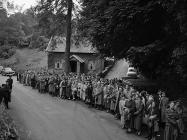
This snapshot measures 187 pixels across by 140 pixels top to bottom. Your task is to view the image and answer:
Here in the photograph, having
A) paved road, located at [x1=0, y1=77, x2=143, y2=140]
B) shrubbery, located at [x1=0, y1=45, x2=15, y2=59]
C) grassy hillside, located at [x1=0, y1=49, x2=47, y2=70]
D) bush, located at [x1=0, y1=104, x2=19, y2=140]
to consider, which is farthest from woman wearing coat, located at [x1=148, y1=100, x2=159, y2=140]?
shrubbery, located at [x1=0, y1=45, x2=15, y2=59]

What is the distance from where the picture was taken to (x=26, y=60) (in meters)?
75.1

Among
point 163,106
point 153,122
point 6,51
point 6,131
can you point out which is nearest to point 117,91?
point 163,106

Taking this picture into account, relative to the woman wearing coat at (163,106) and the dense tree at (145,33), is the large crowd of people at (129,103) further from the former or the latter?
the dense tree at (145,33)

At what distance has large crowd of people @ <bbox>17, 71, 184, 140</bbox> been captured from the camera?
48.4ft

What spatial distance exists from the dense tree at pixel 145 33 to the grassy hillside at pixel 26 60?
45281 millimetres

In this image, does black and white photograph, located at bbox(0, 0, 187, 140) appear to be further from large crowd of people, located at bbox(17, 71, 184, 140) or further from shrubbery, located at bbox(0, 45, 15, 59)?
shrubbery, located at bbox(0, 45, 15, 59)

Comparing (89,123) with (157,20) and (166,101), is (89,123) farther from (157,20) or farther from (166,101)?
(157,20)

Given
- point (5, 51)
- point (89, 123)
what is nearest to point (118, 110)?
point (89, 123)

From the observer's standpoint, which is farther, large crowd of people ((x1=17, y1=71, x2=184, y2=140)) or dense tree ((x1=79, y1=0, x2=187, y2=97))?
dense tree ((x1=79, y1=0, x2=187, y2=97))

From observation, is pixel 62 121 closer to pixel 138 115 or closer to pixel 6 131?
pixel 138 115

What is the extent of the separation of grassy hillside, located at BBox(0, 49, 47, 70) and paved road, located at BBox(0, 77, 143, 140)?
4525 cm

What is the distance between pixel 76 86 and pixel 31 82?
392 inches

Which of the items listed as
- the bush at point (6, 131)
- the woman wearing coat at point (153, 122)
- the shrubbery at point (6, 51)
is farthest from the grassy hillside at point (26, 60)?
the bush at point (6, 131)

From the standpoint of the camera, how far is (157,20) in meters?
22.4
